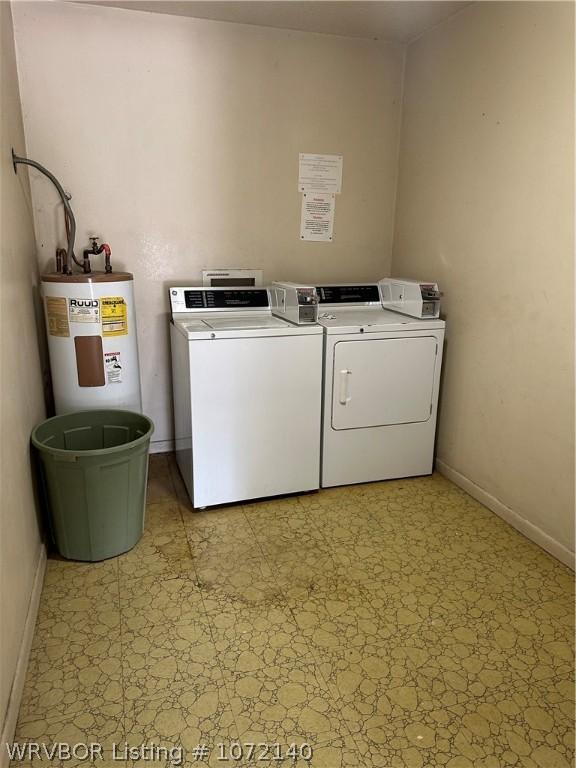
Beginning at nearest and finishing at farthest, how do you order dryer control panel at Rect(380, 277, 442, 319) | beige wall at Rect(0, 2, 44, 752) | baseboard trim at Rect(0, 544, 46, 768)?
baseboard trim at Rect(0, 544, 46, 768) < beige wall at Rect(0, 2, 44, 752) < dryer control panel at Rect(380, 277, 442, 319)

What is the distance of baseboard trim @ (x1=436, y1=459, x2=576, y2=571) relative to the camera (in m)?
2.09

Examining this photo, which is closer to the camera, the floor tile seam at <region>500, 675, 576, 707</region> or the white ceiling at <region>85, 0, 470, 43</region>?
the floor tile seam at <region>500, 675, 576, 707</region>

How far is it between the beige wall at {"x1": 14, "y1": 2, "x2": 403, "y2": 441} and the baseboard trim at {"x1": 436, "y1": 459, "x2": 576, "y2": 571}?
1.36 meters

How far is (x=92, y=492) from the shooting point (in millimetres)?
1966

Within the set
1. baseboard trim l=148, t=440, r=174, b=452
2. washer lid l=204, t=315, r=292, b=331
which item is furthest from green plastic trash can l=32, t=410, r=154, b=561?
baseboard trim l=148, t=440, r=174, b=452

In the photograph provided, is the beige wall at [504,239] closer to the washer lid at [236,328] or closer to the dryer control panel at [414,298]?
the dryer control panel at [414,298]

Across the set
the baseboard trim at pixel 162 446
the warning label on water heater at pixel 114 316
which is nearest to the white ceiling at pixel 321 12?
the warning label on water heater at pixel 114 316

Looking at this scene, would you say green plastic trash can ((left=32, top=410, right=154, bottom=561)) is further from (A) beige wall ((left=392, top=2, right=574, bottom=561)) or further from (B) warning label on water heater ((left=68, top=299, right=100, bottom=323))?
(A) beige wall ((left=392, top=2, right=574, bottom=561))

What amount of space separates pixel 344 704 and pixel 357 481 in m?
1.33

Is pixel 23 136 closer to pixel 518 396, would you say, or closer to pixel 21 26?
pixel 21 26

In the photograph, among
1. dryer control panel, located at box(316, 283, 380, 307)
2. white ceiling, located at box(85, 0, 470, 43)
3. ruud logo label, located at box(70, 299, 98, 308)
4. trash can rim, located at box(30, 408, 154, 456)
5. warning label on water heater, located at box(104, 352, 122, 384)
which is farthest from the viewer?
dryer control panel, located at box(316, 283, 380, 307)

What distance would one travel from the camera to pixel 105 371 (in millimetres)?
2361

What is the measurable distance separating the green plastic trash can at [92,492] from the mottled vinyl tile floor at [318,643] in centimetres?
9

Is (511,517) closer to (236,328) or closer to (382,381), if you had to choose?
(382,381)
